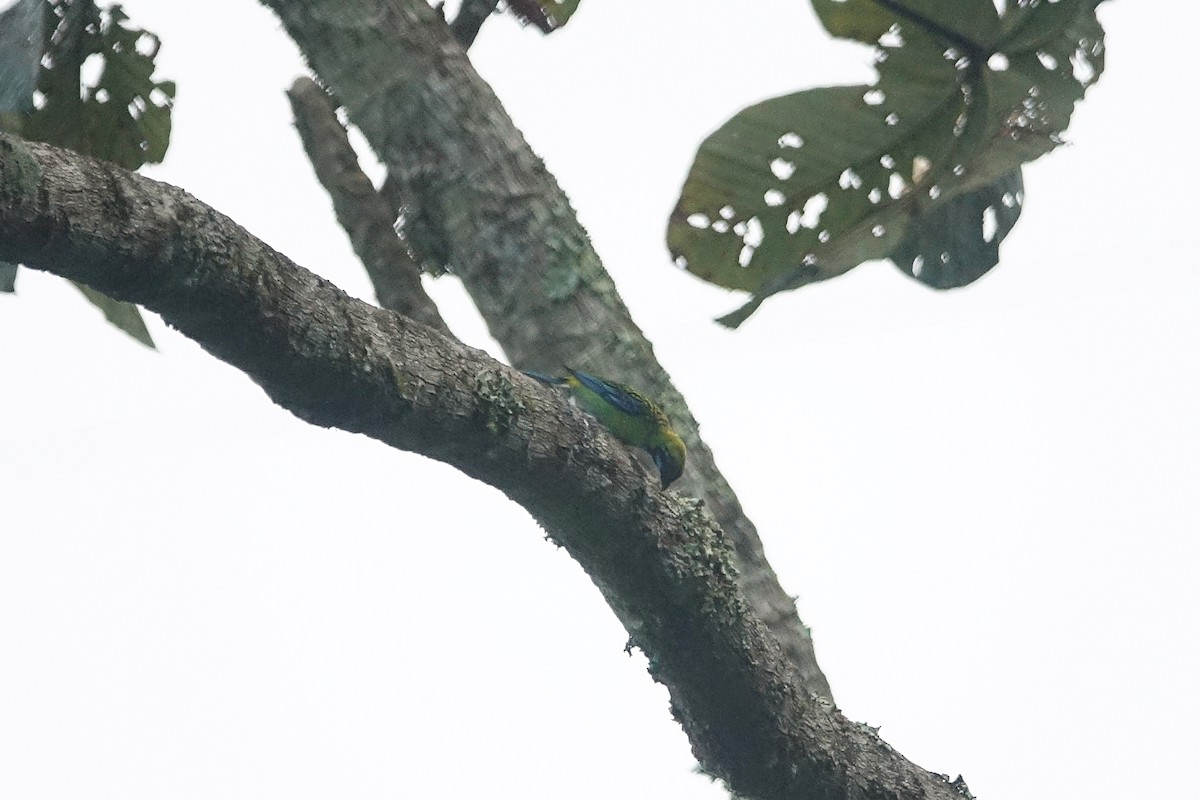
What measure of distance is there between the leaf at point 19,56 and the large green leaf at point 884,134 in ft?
6.35

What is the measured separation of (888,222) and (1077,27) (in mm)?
842

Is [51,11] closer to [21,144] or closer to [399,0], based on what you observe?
[399,0]

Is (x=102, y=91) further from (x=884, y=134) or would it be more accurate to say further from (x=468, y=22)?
(x=884, y=134)

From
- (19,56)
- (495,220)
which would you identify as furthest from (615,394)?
(19,56)

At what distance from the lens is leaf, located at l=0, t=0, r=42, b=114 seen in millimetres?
3896

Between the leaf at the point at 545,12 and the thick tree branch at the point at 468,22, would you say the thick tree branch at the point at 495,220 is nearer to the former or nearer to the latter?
the thick tree branch at the point at 468,22

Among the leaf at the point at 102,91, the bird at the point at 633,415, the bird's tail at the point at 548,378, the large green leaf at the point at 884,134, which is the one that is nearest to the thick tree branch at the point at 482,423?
→ the bird at the point at 633,415

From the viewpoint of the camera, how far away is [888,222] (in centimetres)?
419

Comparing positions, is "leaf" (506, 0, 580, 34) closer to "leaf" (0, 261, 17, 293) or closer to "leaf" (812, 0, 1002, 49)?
"leaf" (812, 0, 1002, 49)

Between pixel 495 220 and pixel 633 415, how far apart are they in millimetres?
697

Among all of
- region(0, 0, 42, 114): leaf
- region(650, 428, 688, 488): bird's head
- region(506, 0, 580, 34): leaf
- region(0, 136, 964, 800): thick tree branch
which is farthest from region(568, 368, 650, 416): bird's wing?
region(0, 0, 42, 114): leaf

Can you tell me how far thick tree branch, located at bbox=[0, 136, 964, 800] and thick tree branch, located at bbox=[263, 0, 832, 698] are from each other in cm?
56

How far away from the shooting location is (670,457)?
12.5ft

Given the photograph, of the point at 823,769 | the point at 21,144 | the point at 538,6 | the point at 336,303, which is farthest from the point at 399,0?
the point at 823,769
